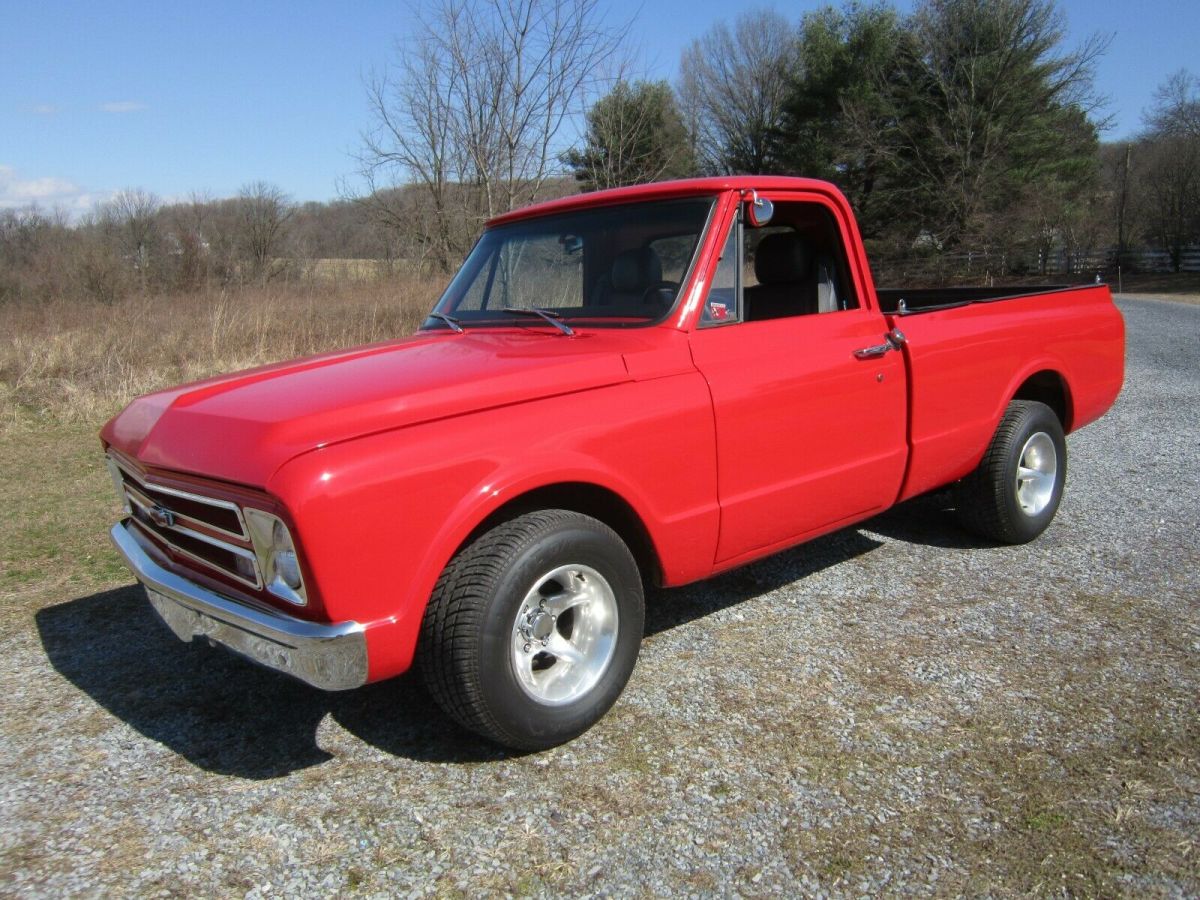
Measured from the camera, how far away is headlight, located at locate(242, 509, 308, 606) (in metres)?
2.46

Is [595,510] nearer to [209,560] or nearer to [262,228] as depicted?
[209,560]

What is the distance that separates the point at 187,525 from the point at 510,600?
1.08 meters

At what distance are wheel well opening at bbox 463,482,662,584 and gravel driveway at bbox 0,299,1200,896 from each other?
53 centimetres

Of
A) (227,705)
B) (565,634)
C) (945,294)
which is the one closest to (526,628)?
(565,634)

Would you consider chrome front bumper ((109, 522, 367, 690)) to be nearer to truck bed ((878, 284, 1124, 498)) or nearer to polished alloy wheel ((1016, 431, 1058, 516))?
truck bed ((878, 284, 1124, 498))

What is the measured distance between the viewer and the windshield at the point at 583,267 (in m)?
3.56

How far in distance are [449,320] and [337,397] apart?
1.29m

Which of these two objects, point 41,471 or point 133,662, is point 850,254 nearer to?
point 133,662

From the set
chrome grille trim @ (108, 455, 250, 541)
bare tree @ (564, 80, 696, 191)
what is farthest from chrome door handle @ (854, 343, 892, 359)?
bare tree @ (564, 80, 696, 191)

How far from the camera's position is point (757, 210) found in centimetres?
364

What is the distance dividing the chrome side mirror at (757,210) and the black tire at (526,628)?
147 cm

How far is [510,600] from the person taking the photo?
2.69 m

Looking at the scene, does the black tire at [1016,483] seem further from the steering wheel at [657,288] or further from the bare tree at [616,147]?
the bare tree at [616,147]

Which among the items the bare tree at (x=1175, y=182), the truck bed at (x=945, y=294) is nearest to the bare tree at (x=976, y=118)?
the bare tree at (x=1175, y=182)
